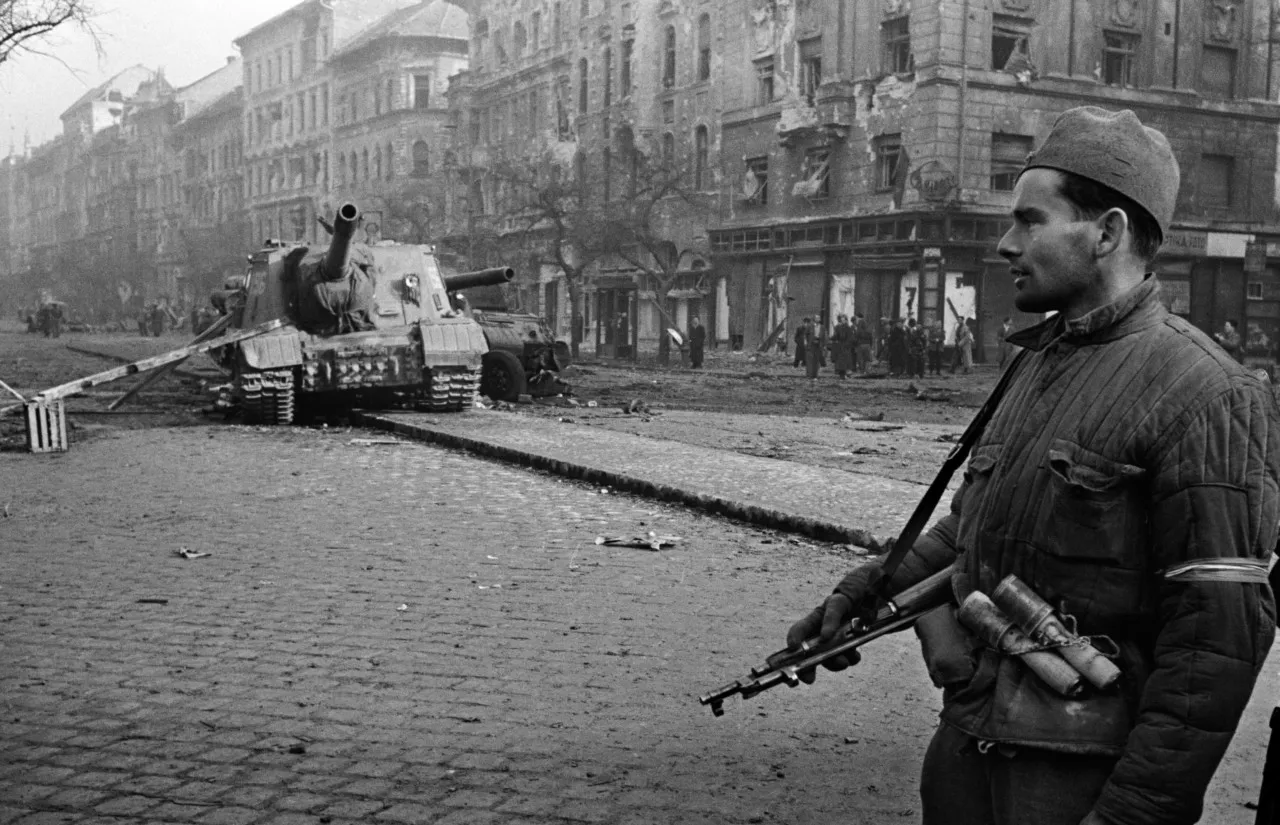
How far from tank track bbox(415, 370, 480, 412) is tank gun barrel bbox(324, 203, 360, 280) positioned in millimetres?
1849

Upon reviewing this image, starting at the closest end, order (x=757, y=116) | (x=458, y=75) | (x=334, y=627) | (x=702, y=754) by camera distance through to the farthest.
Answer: (x=702, y=754)
(x=334, y=627)
(x=757, y=116)
(x=458, y=75)

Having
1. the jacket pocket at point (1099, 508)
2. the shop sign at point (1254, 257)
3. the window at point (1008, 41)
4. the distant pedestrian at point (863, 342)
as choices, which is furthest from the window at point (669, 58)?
the jacket pocket at point (1099, 508)

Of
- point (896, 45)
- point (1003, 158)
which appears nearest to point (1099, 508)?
point (1003, 158)

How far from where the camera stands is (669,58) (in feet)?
171

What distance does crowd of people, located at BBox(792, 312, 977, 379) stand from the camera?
3400 centimetres

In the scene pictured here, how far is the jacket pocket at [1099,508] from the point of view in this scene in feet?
7.41

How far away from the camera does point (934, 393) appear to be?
27016 millimetres

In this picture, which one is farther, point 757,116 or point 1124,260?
point 757,116

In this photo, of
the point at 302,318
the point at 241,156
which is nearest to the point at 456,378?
the point at 302,318

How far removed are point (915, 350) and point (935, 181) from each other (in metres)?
6.32

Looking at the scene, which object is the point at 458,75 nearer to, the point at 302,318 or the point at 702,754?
the point at 302,318

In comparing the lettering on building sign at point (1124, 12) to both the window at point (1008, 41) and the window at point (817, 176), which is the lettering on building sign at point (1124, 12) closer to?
the window at point (1008, 41)

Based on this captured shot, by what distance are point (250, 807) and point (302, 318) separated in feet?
50.4

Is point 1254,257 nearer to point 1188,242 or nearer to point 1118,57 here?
point 1188,242
